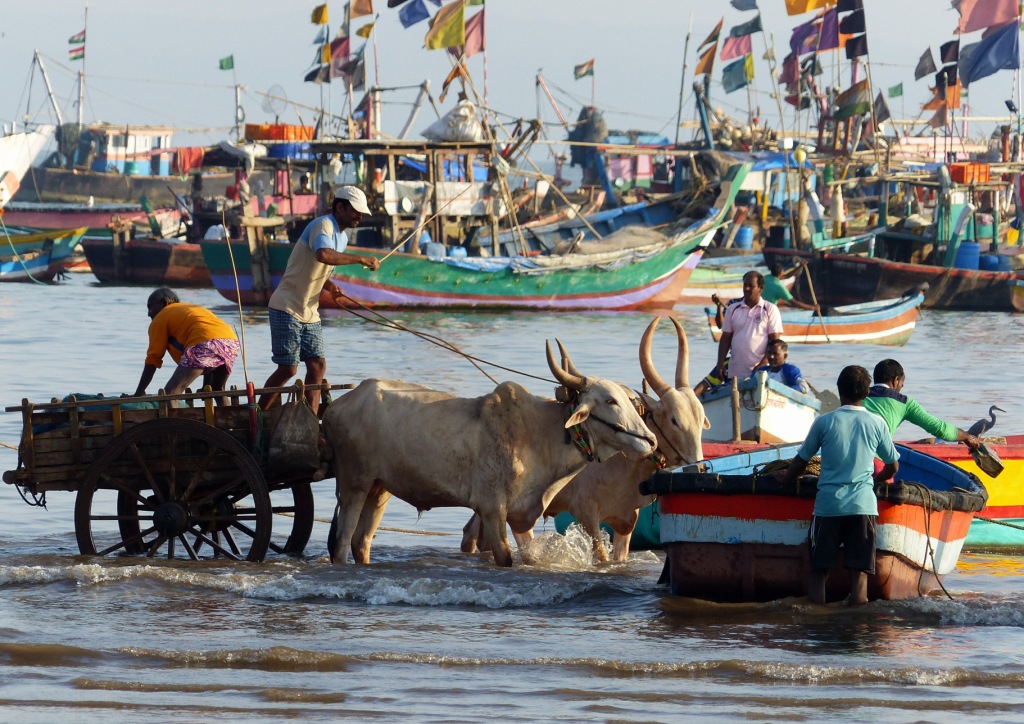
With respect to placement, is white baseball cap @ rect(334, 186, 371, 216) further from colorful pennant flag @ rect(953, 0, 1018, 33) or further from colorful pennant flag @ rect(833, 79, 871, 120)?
colorful pennant flag @ rect(833, 79, 871, 120)

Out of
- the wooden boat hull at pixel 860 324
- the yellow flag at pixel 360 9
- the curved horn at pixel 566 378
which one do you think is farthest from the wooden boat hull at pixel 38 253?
the curved horn at pixel 566 378

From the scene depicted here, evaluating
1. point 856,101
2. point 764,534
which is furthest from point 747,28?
point 764,534

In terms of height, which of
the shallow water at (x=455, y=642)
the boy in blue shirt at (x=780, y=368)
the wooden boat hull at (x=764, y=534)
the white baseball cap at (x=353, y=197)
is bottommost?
the shallow water at (x=455, y=642)

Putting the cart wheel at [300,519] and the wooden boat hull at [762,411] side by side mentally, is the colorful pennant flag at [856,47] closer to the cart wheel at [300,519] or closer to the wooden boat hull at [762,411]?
the wooden boat hull at [762,411]

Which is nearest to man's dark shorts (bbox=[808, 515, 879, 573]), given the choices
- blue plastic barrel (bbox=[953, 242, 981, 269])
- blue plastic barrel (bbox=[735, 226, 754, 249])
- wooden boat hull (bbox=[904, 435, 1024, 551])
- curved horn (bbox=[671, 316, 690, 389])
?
curved horn (bbox=[671, 316, 690, 389])

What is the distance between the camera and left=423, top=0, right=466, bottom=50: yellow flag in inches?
1387

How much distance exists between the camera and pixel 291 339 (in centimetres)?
963

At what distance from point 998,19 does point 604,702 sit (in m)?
34.5

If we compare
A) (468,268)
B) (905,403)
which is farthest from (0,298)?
(905,403)

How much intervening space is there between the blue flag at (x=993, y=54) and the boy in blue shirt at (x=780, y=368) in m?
29.1

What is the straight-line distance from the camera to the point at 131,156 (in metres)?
82.0

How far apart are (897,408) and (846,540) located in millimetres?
1230

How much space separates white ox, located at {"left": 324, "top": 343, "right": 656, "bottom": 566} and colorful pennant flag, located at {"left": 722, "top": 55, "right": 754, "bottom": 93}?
4269 centimetres

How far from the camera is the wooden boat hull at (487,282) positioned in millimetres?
34156
